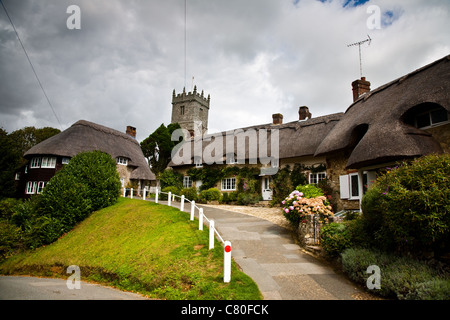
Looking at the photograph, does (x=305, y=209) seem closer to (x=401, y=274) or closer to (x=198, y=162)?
(x=401, y=274)

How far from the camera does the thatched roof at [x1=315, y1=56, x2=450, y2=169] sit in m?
8.99

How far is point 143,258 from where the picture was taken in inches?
313

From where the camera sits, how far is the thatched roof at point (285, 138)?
19312 mm

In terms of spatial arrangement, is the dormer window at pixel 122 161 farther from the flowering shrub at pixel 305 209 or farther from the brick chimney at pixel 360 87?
the brick chimney at pixel 360 87

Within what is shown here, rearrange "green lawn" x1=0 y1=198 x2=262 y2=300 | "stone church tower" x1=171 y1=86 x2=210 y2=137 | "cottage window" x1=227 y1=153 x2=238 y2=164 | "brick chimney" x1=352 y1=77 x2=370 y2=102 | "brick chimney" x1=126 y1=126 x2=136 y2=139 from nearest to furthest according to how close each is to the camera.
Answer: "green lawn" x1=0 y1=198 x2=262 y2=300 < "brick chimney" x1=352 y1=77 x2=370 y2=102 < "cottage window" x1=227 y1=153 x2=238 y2=164 < "brick chimney" x1=126 y1=126 x2=136 y2=139 < "stone church tower" x1=171 y1=86 x2=210 y2=137

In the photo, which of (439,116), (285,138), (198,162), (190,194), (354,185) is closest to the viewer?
(439,116)

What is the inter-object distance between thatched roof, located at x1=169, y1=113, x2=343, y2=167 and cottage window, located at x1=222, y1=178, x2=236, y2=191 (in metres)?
1.84

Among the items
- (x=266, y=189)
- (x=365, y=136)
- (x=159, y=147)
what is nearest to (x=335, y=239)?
(x=365, y=136)

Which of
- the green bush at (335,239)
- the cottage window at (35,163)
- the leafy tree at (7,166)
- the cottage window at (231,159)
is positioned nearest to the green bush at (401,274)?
the green bush at (335,239)

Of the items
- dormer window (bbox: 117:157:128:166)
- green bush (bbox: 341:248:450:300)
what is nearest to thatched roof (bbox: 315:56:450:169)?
green bush (bbox: 341:248:450:300)

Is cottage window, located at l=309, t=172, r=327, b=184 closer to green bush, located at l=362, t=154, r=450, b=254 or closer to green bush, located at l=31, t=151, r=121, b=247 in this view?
green bush, located at l=362, t=154, r=450, b=254

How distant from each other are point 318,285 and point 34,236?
13898 mm

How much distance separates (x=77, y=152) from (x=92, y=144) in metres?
1.87
